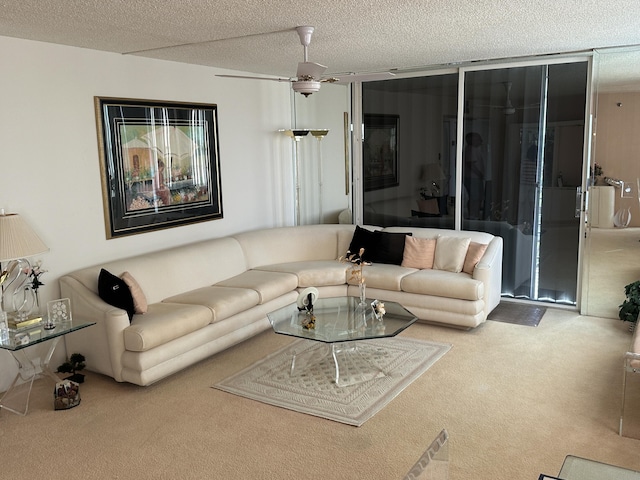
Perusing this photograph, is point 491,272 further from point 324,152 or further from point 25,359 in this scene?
point 25,359

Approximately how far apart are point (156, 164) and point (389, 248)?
2460 millimetres

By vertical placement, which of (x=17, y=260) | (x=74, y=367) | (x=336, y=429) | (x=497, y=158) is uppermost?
(x=497, y=158)

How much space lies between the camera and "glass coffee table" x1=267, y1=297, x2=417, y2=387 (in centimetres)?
406

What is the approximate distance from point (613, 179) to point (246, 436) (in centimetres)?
414

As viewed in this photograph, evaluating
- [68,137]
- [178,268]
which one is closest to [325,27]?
[68,137]

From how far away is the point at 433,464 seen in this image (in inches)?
76.0

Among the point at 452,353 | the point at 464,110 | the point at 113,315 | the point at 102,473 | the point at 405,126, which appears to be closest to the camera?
the point at 102,473

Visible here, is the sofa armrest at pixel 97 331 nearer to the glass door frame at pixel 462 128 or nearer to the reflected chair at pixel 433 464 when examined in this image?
the reflected chair at pixel 433 464

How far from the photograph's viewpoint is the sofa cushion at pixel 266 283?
5.16 metres

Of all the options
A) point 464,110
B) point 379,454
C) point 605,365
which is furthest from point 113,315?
point 464,110

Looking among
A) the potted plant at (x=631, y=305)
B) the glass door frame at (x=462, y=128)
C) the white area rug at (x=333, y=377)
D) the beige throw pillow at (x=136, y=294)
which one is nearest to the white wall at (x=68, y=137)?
the beige throw pillow at (x=136, y=294)

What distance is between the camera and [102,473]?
10.2ft

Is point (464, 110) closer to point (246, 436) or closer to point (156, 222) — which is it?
point (156, 222)

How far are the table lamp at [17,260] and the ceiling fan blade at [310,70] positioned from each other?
2.15m
